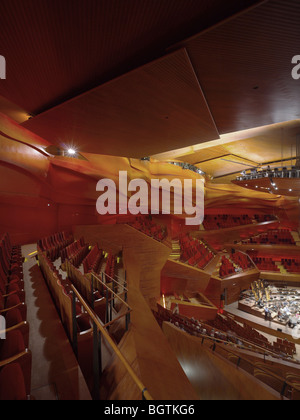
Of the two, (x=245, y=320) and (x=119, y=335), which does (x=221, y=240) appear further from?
(x=119, y=335)

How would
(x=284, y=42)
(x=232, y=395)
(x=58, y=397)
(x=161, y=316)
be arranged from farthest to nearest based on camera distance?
(x=161, y=316) → (x=232, y=395) → (x=284, y=42) → (x=58, y=397)

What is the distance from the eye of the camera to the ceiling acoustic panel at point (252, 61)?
1.02m

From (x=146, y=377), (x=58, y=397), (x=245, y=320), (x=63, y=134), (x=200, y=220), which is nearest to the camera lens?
(x=58, y=397)

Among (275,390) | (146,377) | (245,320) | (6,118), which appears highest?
(6,118)

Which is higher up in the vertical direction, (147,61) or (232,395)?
(147,61)

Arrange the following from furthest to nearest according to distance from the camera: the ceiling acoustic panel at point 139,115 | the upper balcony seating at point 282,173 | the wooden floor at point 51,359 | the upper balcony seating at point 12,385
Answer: the upper balcony seating at point 282,173
the ceiling acoustic panel at point 139,115
the wooden floor at point 51,359
the upper balcony seating at point 12,385

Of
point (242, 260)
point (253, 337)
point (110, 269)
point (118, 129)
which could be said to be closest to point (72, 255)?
point (110, 269)

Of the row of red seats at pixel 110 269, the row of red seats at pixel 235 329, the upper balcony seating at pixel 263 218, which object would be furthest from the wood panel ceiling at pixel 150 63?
the upper balcony seating at pixel 263 218

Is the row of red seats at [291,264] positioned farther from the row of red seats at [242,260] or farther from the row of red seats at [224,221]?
the row of red seats at [224,221]

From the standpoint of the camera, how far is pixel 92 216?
Answer: 6.48 metres

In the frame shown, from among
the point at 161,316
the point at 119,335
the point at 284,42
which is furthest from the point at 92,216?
the point at 284,42

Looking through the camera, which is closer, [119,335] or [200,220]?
[119,335]

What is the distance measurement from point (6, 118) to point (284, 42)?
3.23m

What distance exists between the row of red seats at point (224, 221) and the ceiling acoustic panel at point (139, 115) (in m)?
7.95
